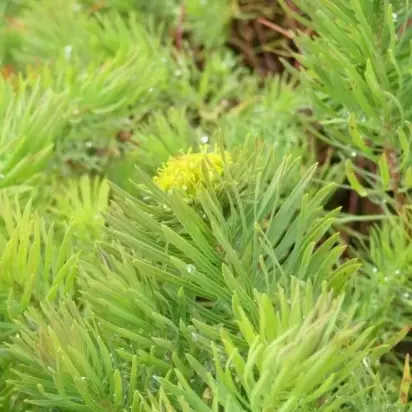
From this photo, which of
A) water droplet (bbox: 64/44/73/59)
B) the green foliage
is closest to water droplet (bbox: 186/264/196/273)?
the green foliage

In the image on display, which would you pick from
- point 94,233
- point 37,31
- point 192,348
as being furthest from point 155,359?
point 37,31

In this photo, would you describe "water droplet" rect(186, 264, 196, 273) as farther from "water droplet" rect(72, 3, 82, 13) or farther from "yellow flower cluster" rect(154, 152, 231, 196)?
"water droplet" rect(72, 3, 82, 13)

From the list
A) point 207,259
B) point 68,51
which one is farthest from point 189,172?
point 68,51

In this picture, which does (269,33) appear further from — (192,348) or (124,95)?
(192,348)

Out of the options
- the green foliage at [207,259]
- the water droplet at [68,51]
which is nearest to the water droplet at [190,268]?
the green foliage at [207,259]

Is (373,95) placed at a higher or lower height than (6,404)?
higher

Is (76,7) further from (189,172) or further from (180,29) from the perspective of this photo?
(189,172)

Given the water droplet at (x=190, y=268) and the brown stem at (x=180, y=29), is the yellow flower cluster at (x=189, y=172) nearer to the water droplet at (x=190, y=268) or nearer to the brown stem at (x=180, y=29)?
the water droplet at (x=190, y=268)
